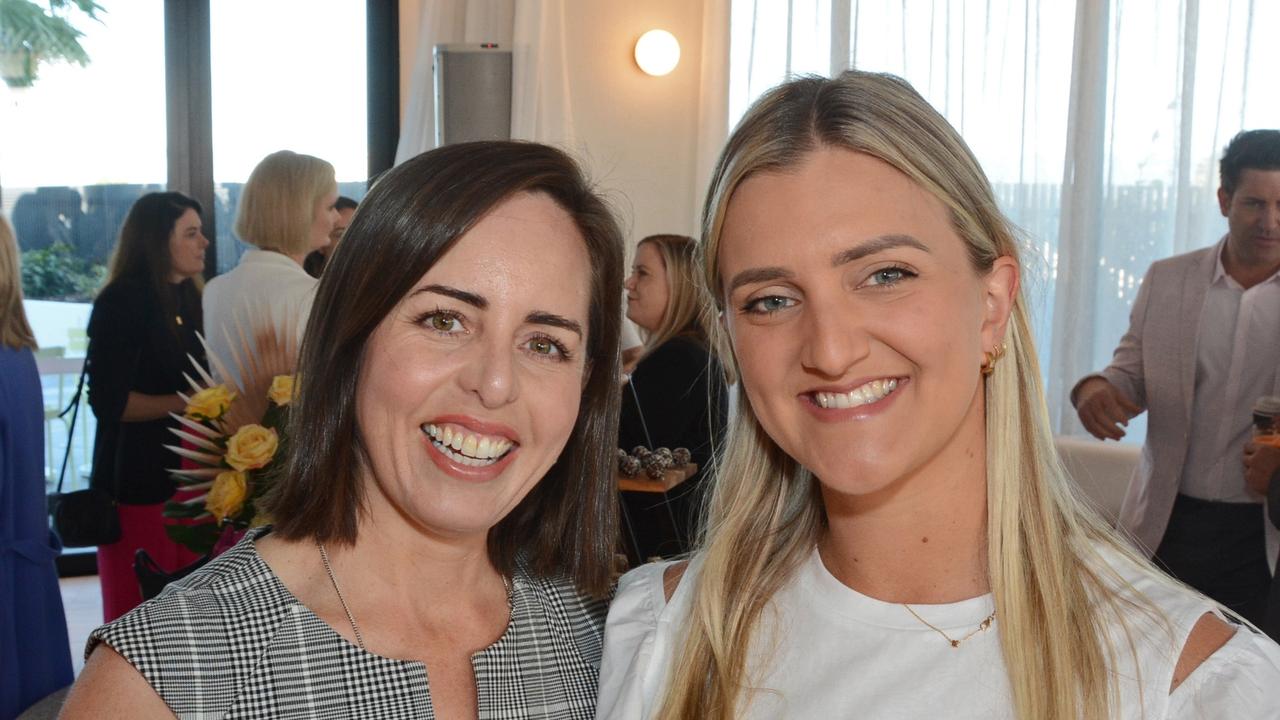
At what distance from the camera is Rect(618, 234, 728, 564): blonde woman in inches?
161

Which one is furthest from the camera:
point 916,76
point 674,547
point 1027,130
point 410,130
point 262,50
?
point 262,50

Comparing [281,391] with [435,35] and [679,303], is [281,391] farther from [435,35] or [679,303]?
[435,35]

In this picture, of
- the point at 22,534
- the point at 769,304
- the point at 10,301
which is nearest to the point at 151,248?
the point at 10,301

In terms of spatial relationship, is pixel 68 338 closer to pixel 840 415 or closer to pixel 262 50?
pixel 262 50

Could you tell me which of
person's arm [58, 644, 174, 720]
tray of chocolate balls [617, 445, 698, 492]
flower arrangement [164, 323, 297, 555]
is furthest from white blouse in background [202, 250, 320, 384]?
person's arm [58, 644, 174, 720]

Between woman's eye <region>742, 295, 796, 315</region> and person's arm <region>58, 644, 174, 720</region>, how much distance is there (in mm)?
795

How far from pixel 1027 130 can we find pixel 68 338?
464 centimetres

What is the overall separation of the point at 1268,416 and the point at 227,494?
7.16 ft

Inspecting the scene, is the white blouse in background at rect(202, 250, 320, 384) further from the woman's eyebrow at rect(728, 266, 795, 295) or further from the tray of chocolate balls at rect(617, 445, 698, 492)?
the woman's eyebrow at rect(728, 266, 795, 295)

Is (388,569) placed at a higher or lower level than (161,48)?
lower

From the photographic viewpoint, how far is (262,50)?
20.1ft

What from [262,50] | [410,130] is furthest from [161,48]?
[410,130]

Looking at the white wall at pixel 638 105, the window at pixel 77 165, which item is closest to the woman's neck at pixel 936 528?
the white wall at pixel 638 105

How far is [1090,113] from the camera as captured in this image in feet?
14.9
